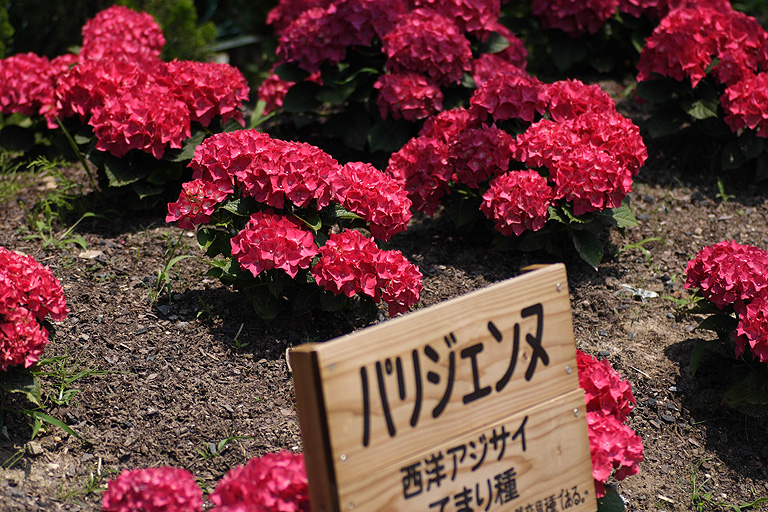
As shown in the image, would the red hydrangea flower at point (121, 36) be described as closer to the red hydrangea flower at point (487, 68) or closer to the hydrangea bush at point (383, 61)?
the hydrangea bush at point (383, 61)

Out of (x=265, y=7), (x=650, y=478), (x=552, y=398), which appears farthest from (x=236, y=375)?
(x=265, y=7)

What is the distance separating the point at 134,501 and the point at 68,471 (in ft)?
1.67

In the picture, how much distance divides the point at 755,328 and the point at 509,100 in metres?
1.21

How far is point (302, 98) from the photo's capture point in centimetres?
361

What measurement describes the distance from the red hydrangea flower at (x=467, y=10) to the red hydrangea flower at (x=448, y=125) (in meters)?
0.59

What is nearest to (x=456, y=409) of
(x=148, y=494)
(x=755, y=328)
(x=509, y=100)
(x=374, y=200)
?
(x=148, y=494)

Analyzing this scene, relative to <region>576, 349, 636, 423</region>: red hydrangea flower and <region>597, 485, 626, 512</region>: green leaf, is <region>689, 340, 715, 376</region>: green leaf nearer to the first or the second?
<region>576, 349, 636, 423</region>: red hydrangea flower

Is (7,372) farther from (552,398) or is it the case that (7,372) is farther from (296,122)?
(296,122)

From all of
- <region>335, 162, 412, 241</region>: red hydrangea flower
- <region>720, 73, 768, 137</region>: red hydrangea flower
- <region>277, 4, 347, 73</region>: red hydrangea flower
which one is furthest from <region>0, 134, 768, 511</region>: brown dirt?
<region>277, 4, 347, 73</region>: red hydrangea flower

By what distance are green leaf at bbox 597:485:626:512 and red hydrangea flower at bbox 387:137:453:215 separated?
51.8 inches

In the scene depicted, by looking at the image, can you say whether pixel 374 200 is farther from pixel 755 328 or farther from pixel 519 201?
pixel 755 328

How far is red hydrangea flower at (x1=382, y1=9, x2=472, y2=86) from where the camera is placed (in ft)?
10.9

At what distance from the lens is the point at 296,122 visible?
3.70 m

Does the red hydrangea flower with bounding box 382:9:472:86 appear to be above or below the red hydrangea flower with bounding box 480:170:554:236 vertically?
above
